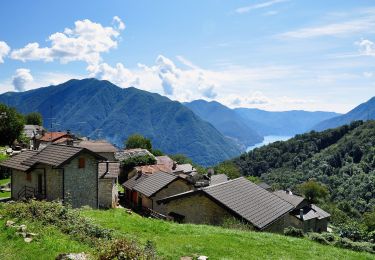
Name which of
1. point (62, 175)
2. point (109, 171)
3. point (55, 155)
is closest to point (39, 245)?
point (62, 175)

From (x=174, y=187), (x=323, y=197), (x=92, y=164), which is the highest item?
(x=92, y=164)

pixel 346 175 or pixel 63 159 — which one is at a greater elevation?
pixel 63 159

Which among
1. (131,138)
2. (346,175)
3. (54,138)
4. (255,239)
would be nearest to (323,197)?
(346,175)

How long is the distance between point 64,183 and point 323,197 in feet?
327

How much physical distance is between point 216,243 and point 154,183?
93.6 feet

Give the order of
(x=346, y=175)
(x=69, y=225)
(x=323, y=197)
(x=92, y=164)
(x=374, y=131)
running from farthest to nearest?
1. (x=374, y=131)
2. (x=346, y=175)
3. (x=323, y=197)
4. (x=92, y=164)
5. (x=69, y=225)

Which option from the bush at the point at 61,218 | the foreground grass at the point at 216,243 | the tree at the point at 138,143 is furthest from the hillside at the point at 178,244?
the tree at the point at 138,143

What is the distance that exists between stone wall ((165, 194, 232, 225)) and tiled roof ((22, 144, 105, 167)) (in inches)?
365

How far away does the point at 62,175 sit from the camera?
102 ft

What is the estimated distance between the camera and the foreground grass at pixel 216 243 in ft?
48.4

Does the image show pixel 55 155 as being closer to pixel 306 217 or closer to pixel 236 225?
pixel 236 225

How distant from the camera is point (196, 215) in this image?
26.6m

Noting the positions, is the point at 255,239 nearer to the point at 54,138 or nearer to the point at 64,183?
the point at 64,183

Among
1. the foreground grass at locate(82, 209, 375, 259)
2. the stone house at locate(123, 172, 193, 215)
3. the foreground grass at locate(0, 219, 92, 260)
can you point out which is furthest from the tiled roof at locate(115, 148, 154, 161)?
the foreground grass at locate(0, 219, 92, 260)
